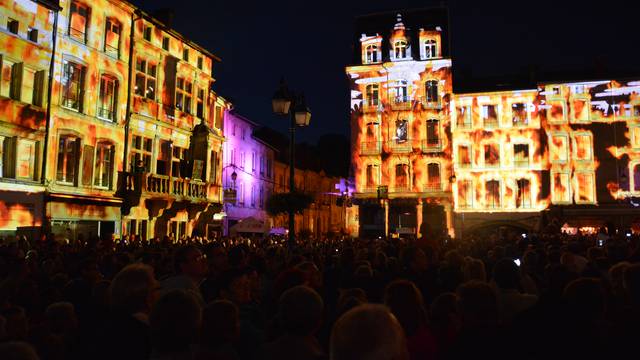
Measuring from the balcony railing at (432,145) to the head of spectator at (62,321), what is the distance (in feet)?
134

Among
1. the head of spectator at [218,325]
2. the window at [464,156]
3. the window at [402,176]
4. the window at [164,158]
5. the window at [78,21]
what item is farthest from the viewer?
the window at [402,176]

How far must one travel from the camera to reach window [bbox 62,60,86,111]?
933 inches

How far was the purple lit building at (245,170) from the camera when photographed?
39844mm

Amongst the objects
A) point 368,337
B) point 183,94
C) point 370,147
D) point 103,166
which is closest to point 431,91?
point 370,147

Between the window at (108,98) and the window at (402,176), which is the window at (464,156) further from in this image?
the window at (108,98)

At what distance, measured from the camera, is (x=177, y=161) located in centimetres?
3055

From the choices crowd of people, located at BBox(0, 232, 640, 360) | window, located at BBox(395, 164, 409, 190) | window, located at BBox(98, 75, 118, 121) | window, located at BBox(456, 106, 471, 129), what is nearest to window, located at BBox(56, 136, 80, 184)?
window, located at BBox(98, 75, 118, 121)

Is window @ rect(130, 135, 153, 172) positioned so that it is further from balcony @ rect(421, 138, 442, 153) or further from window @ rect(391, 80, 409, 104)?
balcony @ rect(421, 138, 442, 153)

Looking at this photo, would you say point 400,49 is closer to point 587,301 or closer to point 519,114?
point 519,114

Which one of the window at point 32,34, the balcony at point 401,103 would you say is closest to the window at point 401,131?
the balcony at point 401,103

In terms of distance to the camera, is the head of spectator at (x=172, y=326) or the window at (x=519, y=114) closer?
the head of spectator at (x=172, y=326)

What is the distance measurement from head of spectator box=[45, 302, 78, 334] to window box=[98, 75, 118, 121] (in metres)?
22.8

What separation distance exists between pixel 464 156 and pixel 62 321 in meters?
42.0

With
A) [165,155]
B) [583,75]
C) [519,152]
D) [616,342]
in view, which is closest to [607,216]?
[519,152]
